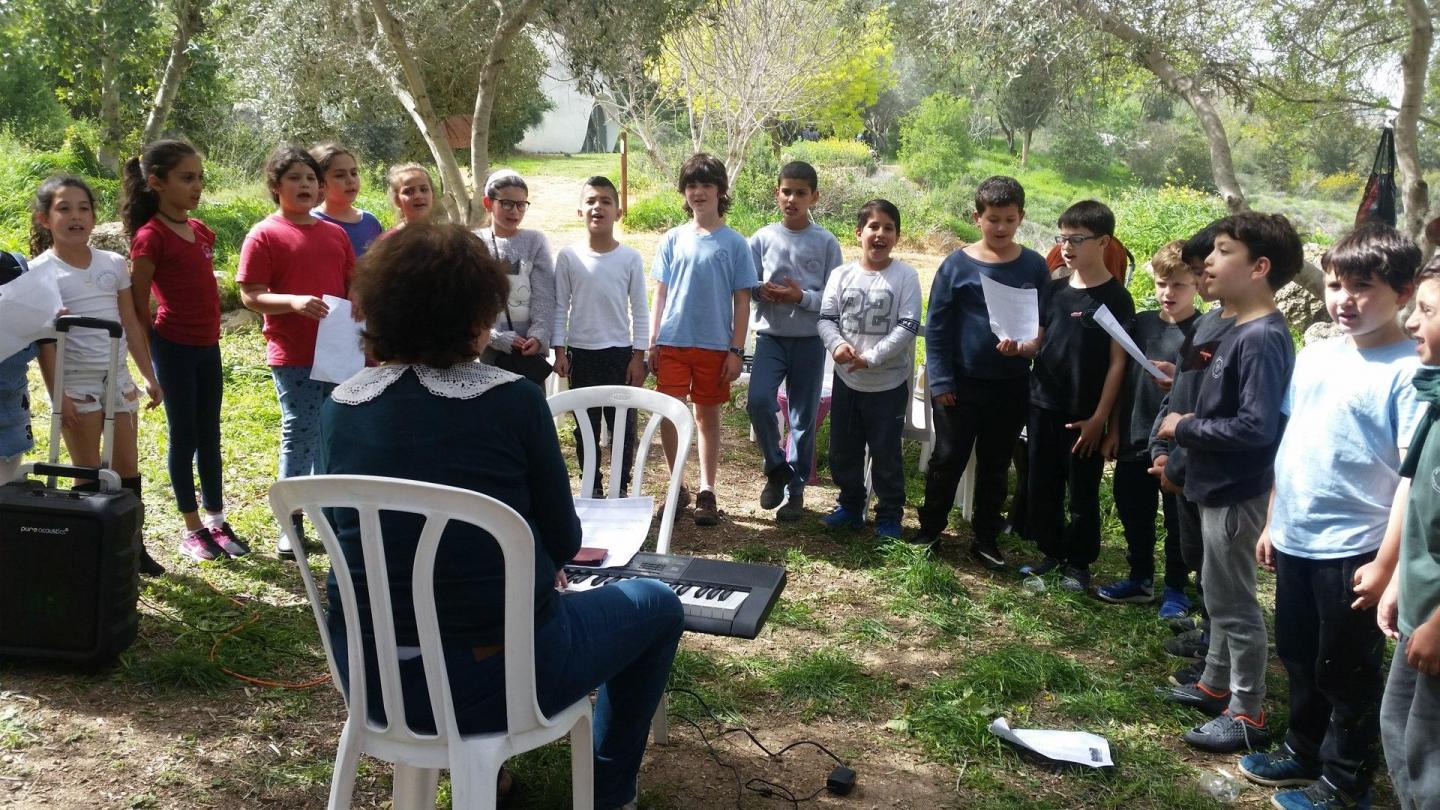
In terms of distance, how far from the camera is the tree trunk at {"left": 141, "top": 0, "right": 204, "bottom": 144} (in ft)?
38.5

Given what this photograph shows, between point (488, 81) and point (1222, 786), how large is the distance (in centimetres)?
725

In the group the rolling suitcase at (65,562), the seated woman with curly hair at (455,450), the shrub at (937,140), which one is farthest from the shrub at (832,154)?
the seated woman with curly hair at (455,450)

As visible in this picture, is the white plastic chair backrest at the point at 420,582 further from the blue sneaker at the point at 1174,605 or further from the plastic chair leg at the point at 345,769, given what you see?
the blue sneaker at the point at 1174,605

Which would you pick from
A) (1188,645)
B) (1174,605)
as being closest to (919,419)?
(1174,605)

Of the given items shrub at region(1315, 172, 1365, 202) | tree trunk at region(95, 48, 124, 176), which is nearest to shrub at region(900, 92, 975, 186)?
shrub at region(1315, 172, 1365, 202)

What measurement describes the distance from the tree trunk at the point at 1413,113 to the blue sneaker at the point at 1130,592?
538cm

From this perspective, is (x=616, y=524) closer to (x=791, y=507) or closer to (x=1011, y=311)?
(x=1011, y=311)

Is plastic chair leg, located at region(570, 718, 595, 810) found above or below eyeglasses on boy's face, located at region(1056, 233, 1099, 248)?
below

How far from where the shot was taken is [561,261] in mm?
5090

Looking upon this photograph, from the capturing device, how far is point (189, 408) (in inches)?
170

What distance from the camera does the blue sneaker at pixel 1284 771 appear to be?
3068mm

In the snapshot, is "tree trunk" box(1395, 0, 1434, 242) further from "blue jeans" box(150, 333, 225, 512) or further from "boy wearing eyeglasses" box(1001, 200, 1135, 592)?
"blue jeans" box(150, 333, 225, 512)

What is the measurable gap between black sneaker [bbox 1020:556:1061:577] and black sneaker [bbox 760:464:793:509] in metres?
1.25

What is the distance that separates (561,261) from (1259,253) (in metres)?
3.04
